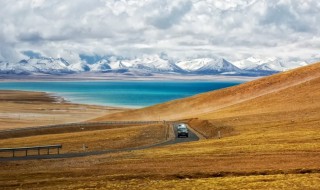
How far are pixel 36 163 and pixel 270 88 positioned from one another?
7882 centimetres

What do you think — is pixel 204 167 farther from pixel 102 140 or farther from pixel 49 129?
pixel 49 129

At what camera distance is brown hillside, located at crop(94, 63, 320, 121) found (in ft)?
355

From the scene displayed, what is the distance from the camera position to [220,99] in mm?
113125

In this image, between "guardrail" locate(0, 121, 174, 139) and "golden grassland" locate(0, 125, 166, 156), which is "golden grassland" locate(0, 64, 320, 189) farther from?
"guardrail" locate(0, 121, 174, 139)

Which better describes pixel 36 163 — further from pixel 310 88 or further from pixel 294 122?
pixel 310 88

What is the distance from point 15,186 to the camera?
2739cm

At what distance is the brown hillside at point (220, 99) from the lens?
108062mm

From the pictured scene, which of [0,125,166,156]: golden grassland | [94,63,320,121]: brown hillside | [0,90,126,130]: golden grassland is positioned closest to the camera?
[0,125,166,156]: golden grassland

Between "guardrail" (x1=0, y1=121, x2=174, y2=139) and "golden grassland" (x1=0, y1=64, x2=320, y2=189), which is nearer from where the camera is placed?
"golden grassland" (x1=0, y1=64, x2=320, y2=189)

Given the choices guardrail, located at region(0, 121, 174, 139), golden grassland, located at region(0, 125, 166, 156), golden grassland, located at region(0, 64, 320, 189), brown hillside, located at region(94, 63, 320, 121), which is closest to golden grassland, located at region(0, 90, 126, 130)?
brown hillside, located at region(94, 63, 320, 121)

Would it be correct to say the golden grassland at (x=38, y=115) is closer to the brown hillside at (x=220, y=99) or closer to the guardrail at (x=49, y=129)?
the brown hillside at (x=220, y=99)

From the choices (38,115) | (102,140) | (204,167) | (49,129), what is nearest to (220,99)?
(49,129)

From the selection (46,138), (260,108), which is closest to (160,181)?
(46,138)

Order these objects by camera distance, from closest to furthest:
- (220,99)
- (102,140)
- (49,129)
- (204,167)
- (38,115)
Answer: (204,167)
(102,140)
(49,129)
(220,99)
(38,115)
